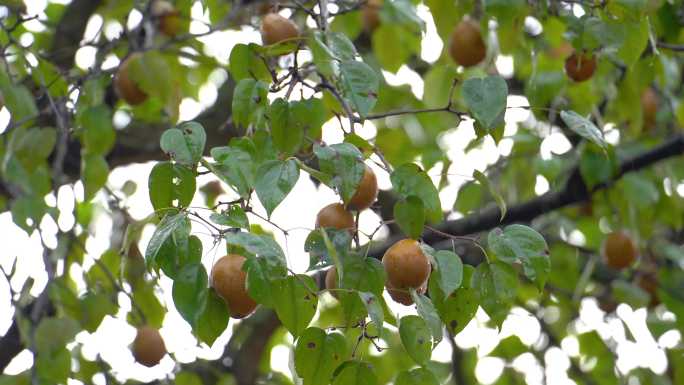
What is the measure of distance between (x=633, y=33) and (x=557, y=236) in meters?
1.31

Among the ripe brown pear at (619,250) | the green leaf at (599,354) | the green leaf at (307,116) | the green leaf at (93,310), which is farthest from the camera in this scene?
the green leaf at (599,354)

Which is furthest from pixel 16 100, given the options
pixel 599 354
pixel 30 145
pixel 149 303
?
pixel 599 354

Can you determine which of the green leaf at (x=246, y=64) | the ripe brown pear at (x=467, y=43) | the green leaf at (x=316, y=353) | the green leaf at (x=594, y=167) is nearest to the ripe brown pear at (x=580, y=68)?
the ripe brown pear at (x=467, y=43)

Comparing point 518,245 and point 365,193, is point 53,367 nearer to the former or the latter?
point 365,193

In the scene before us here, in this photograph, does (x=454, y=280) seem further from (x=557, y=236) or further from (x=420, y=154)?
(x=557, y=236)

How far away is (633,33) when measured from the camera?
1485 millimetres

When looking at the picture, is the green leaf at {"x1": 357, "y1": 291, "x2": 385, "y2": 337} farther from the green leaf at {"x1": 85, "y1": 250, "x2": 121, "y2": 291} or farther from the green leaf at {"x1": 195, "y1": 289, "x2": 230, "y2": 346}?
the green leaf at {"x1": 85, "y1": 250, "x2": 121, "y2": 291}

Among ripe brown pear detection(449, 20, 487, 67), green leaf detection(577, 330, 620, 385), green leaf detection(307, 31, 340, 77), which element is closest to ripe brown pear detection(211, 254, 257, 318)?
green leaf detection(307, 31, 340, 77)

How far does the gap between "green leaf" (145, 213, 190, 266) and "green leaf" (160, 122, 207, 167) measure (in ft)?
0.30

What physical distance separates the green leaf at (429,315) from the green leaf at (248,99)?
30 cm

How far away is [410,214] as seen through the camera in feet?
3.51

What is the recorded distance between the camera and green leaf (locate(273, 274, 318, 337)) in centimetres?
104

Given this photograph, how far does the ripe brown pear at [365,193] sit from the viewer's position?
1.14 meters

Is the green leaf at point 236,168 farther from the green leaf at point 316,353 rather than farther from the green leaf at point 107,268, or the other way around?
the green leaf at point 107,268
